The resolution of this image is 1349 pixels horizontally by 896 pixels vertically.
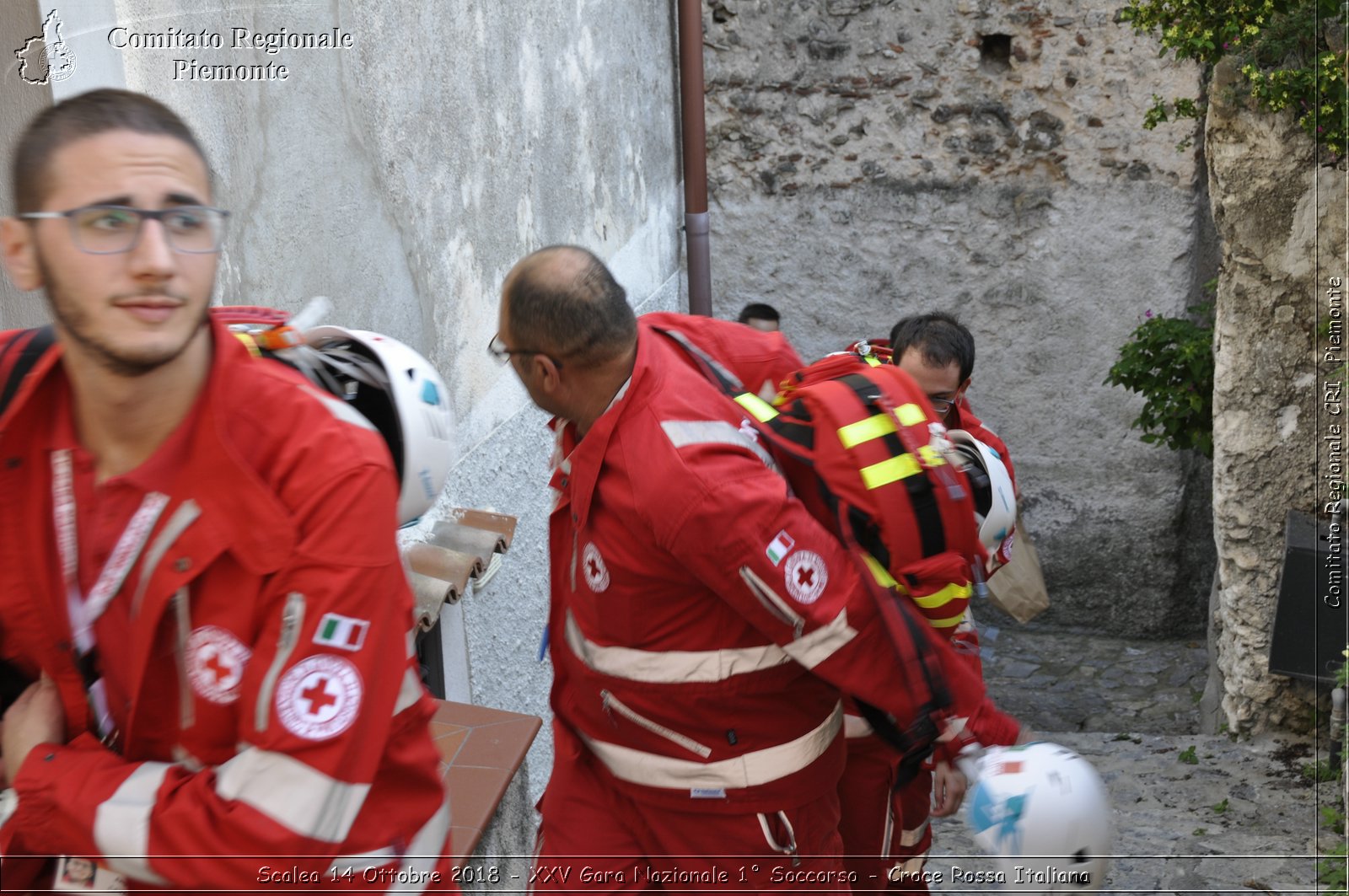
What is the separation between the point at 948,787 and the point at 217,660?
1.71 metres

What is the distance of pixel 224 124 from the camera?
3.38m

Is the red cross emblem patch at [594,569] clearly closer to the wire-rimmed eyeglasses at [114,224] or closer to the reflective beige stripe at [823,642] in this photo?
the reflective beige stripe at [823,642]

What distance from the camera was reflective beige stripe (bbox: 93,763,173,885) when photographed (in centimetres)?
162

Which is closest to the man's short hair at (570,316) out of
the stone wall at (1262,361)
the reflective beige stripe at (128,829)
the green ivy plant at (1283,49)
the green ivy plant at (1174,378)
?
the reflective beige stripe at (128,829)

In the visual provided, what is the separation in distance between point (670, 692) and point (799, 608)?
397 mm

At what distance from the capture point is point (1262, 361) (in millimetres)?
5328

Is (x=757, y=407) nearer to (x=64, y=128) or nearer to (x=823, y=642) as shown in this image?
(x=823, y=642)

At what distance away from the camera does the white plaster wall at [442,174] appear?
341 cm

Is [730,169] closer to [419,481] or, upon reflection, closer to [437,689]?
[437,689]

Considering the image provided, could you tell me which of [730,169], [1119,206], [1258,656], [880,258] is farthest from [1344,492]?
[730,169]

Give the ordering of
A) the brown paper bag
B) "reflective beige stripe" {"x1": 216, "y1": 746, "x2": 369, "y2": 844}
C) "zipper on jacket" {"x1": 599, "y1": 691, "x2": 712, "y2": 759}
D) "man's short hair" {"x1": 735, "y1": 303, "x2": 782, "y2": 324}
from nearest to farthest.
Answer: "reflective beige stripe" {"x1": 216, "y1": 746, "x2": 369, "y2": 844}, "zipper on jacket" {"x1": 599, "y1": 691, "x2": 712, "y2": 759}, the brown paper bag, "man's short hair" {"x1": 735, "y1": 303, "x2": 782, "y2": 324}

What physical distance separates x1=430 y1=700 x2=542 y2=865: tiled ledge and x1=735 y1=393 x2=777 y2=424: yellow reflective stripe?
1217mm

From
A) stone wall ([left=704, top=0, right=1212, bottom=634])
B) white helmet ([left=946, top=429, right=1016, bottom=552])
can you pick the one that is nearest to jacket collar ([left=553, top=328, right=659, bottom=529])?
white helmet ([left=946, top=429, right=1016, bottom=552])

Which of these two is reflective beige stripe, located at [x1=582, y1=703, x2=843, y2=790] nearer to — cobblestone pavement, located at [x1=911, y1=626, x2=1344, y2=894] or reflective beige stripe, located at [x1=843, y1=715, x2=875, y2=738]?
reflective beige stripe, located at [x1=843, y1=715, x2=875, y2=738]
